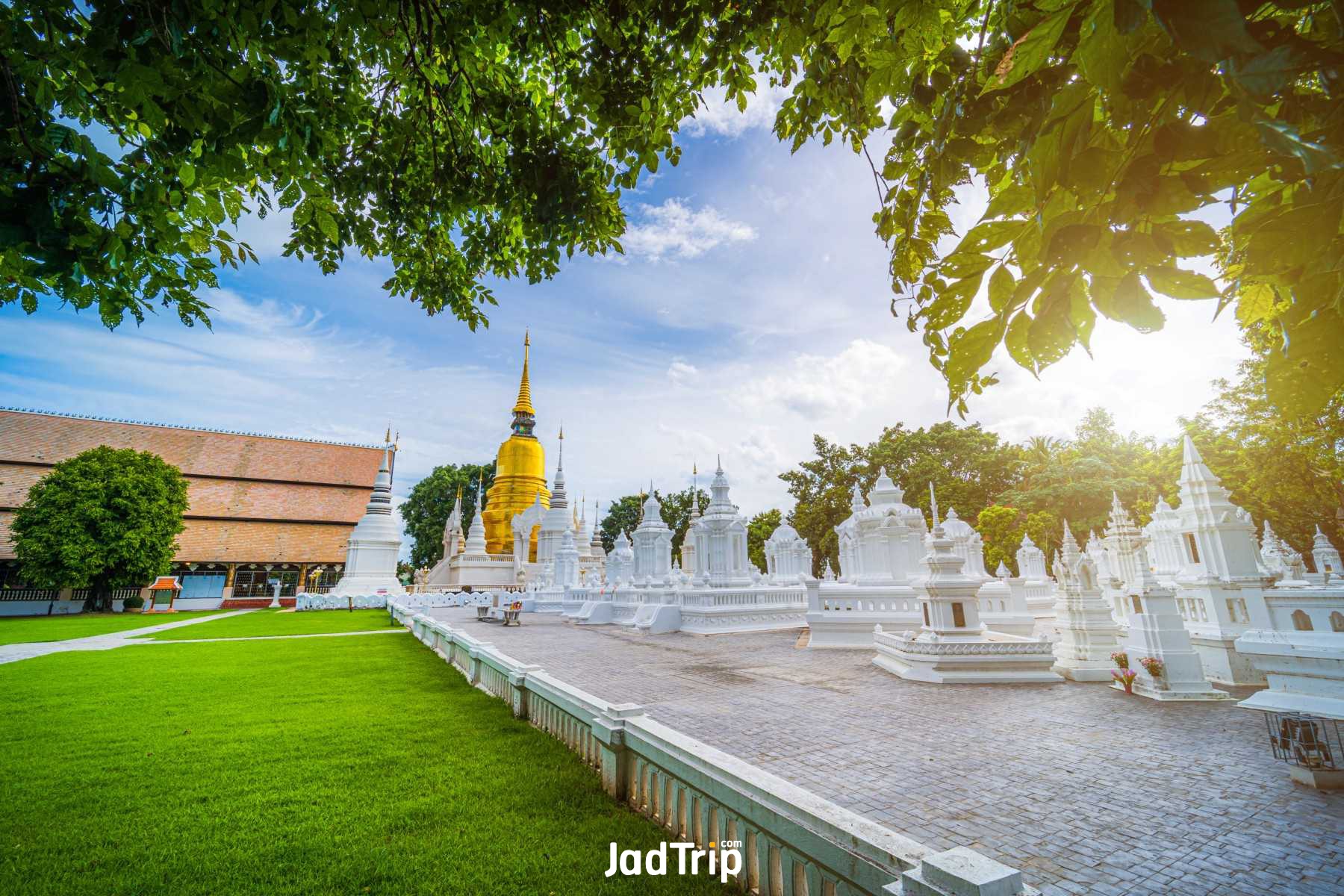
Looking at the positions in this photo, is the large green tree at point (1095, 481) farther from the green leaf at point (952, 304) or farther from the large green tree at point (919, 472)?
the green leaf at point (952, 304)

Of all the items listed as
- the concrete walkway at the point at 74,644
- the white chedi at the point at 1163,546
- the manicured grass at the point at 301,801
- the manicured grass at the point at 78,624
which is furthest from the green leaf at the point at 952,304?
the manicured grass at the point at 78,624

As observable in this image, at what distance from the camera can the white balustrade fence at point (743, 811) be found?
6.41 feet

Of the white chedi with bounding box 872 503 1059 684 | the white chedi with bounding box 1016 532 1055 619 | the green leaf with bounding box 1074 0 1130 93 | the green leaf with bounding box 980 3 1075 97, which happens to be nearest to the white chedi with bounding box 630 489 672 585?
the white chedi with bounding box 872 503 1059 684

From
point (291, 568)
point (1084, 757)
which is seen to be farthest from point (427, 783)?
point (291, 568)

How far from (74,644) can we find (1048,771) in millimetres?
20922

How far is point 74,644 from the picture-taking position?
1448 centimetres

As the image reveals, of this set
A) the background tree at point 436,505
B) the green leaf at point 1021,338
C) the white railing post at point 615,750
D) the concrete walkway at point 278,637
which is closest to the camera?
the green leaf at point 1021,338

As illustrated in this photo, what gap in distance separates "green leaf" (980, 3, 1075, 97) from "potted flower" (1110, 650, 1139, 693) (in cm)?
841

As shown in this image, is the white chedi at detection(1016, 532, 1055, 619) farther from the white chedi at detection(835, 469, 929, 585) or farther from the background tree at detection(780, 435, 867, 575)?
the background tree at detection(780, 435, 867, 575)

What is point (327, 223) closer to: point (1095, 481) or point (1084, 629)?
point (1084, 629)

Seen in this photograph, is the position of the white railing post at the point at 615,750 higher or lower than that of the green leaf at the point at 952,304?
lower

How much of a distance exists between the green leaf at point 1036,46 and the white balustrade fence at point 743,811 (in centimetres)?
198

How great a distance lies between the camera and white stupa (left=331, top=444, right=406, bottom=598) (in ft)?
91.0

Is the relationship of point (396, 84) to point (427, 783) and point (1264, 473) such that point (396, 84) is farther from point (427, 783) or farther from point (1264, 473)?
point (1264, 473)
